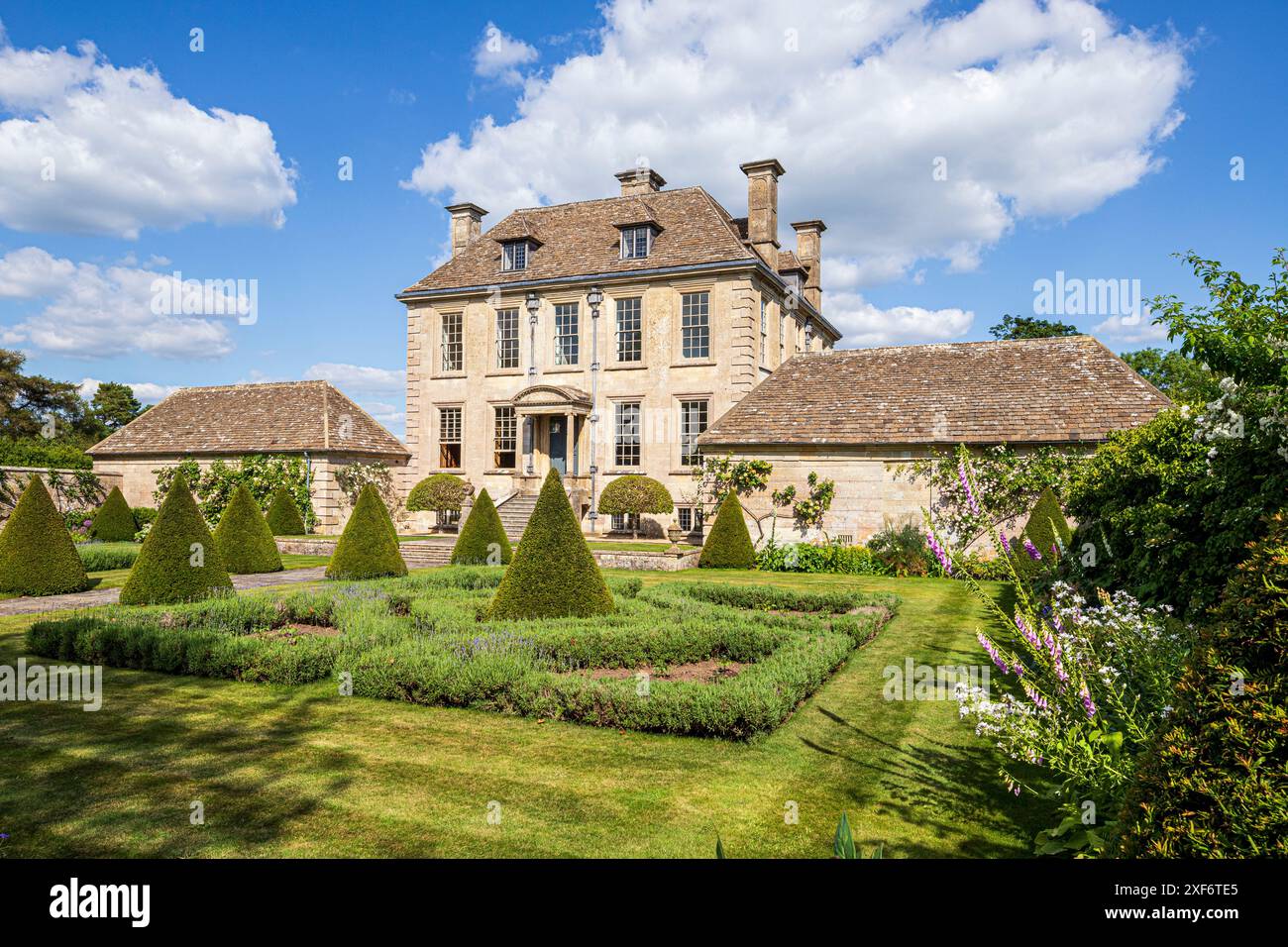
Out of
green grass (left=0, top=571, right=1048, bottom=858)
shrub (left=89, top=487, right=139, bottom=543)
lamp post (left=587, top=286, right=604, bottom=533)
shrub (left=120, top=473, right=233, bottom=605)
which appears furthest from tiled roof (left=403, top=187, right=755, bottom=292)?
green grass (left=0, top=571, right=1048, bottom=858)

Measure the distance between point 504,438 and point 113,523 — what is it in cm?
1415

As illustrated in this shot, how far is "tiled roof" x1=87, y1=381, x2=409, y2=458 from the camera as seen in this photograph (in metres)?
31.4

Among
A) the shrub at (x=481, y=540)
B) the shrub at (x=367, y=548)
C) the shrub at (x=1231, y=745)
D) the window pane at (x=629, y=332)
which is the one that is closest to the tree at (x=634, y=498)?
the window pane at (x=629, y=332)

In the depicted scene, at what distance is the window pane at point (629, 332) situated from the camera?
99.8ft

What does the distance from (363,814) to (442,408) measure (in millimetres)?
29031

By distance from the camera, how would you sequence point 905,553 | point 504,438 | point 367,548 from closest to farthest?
point 367,548
point 905,553
point 504,438

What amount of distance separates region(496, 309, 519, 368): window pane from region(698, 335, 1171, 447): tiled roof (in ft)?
34.4

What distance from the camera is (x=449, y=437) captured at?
109 feet

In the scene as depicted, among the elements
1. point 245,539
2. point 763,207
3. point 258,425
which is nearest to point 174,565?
point 245,539

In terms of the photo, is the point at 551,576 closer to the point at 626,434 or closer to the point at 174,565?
the point at 174,565

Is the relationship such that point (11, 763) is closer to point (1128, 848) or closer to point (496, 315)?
point (1128, 848)

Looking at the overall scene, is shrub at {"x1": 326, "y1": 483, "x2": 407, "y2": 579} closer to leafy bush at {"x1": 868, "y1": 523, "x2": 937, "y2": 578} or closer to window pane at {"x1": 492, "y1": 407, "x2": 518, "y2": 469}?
leafy bush at {"x1": 868, "y1": 523, "x2": 937, "y2": 578}

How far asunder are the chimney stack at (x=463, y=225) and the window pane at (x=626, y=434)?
11.2m
